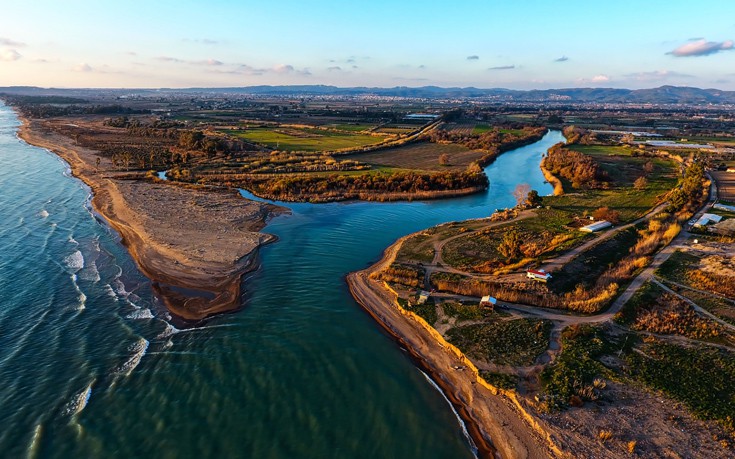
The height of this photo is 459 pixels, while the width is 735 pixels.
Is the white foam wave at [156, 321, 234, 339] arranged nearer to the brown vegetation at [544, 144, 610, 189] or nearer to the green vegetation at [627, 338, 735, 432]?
the green vegetation at [627, 338, 735, 432]

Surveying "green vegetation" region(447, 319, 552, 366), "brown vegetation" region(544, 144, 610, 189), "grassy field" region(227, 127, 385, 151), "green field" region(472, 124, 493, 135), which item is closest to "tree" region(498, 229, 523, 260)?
"green vegetation" region(447, 319, 552, 366)

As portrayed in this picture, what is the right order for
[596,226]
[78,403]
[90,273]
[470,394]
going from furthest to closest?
[596,226], [90,273], [470,394], [78,403]

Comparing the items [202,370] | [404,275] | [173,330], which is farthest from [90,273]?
[404,275]

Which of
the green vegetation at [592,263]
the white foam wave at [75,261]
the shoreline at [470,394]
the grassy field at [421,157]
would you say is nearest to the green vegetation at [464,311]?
the shoreline at [470,394]

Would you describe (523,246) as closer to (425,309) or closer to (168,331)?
(425,309)

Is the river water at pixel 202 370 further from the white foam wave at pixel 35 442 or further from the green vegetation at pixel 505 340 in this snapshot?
the green vegetation at pixel 505 340

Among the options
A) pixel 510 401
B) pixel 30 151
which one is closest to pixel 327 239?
pixel 510 401
